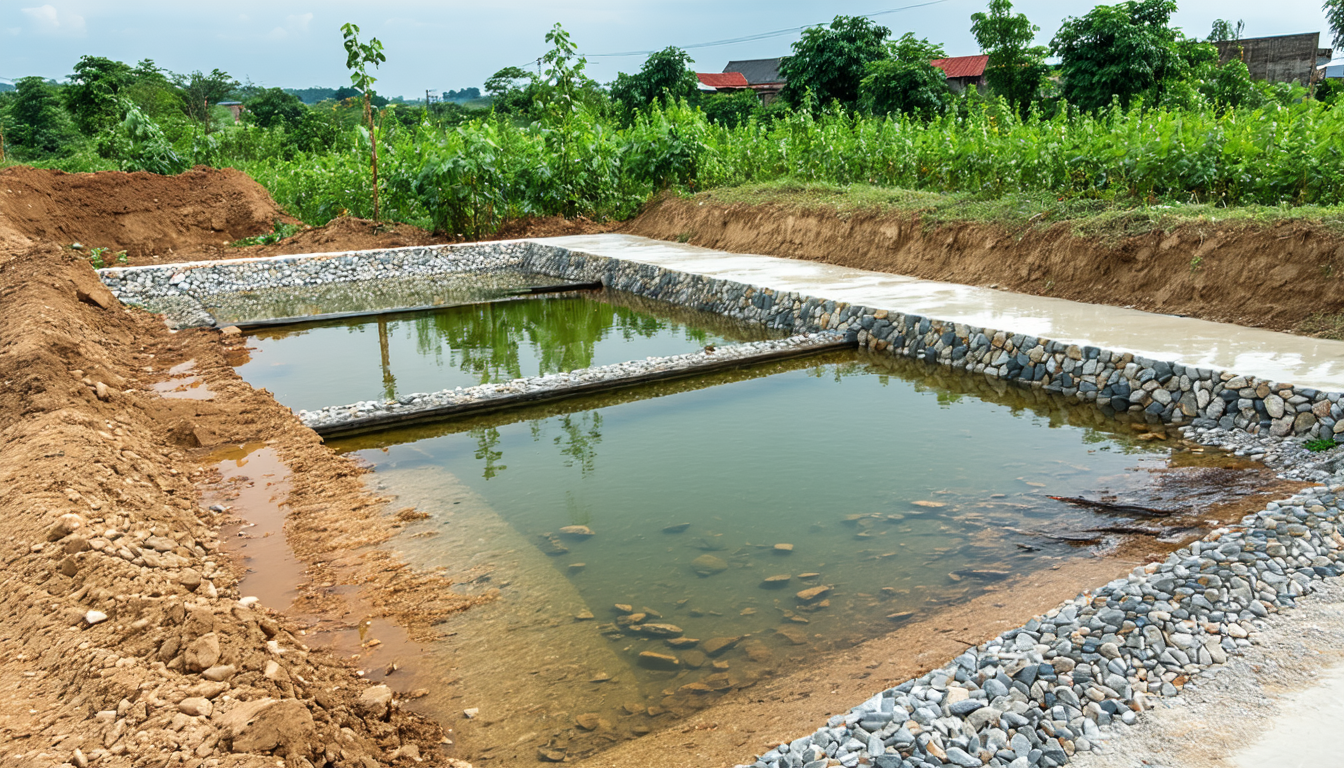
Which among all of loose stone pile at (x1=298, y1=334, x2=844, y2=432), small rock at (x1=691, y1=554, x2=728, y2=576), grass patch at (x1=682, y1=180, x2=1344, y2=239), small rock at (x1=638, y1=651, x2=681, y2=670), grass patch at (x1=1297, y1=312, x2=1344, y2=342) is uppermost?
grass patch at (x1=682, y1=180, x2=1344, y2=239)

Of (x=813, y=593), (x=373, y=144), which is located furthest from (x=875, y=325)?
(x=373, y=144)

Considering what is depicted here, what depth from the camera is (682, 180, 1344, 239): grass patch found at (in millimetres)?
7875

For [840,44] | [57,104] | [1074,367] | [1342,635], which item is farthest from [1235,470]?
[57,104]

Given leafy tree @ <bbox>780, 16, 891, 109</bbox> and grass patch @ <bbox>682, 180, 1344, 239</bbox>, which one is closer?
grass patch @ <bbox>682, 180, 1344, 239</bbox>

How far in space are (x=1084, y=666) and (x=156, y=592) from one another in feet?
11.5

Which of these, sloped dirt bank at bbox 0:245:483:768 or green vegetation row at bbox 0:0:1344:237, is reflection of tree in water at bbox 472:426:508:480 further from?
green vegetation row at bbox 0:0:1344:237

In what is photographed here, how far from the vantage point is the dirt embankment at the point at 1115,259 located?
7234mm

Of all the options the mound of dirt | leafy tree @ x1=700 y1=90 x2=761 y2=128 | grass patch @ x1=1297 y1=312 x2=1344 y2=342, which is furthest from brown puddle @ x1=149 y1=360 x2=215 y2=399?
leafy tree @ x1=700 y1=90 x2=761 y2=128

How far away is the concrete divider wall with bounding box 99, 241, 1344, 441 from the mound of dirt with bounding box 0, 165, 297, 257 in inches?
118

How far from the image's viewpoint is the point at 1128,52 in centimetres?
2141

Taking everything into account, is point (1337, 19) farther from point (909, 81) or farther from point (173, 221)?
point (173, 221)

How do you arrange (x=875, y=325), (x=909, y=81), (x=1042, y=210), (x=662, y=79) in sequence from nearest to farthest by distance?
(x=875, y=325)
(x=1042, y=210)
(x=909, y=81)
(x=662, y=79)

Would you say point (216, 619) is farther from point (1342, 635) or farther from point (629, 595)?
point (1342, 635)

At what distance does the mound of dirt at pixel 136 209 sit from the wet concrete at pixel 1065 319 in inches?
357
